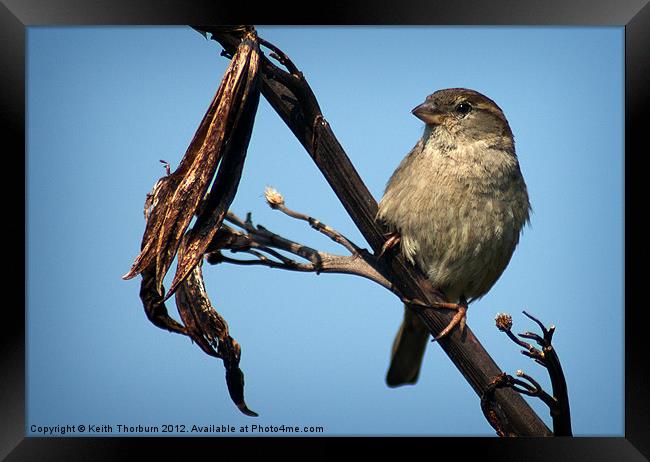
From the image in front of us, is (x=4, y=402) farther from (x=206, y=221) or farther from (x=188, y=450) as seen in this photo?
(x=206, y=221)

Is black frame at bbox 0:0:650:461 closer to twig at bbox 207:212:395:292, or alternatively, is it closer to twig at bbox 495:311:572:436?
twig at bbox 495:311:572:436

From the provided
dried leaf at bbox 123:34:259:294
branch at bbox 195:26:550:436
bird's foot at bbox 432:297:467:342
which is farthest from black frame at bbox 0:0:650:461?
dried leaf at bbox 123:34:259:294

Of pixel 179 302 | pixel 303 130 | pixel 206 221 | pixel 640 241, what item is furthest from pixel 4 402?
pixel 640 241

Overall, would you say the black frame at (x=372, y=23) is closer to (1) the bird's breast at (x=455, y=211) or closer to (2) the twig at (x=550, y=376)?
(2) the twig at (x=550, y=376)

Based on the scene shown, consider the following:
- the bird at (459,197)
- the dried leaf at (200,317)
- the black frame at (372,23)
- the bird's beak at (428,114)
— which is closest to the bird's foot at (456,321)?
the bird at (459,197)

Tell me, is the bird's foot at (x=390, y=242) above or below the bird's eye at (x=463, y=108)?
below
